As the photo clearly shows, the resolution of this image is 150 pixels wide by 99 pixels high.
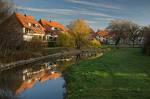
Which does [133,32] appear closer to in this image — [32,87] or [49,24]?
[49,24]

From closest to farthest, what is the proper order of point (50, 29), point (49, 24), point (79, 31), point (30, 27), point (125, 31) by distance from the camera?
1. point (30, 27)
2. point (79, 31)
3. point (50, 29)
4. point (49, 24)
5. point (125, 31)

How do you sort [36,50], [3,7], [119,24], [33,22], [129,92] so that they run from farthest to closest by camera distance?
[119,24] < [33,22] < [36,50] < [3,7] < [129,92]

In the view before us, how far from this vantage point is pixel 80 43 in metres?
75.7

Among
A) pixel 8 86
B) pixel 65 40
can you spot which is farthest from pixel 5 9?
pixel 65 40

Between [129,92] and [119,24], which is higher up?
[119,24]

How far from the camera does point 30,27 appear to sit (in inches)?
2768

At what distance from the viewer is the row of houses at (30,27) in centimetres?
3938

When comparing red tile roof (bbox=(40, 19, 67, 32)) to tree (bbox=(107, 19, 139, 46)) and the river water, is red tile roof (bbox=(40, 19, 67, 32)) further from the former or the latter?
the river water

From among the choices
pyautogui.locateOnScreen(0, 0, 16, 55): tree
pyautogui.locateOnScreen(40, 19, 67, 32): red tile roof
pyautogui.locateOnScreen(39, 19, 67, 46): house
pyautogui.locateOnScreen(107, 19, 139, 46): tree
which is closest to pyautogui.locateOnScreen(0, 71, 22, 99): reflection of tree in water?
pyautogui.locateOnScreen(0, 0, 16, 55): tree

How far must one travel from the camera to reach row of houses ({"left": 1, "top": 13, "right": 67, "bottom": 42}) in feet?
129

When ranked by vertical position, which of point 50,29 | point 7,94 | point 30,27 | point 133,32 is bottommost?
point 7,94

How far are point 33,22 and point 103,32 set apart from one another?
76.1 m

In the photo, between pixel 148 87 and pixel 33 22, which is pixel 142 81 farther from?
pixel 33 22

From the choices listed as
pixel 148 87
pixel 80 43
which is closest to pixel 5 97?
pixel 148 87
